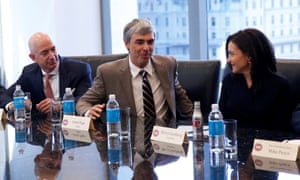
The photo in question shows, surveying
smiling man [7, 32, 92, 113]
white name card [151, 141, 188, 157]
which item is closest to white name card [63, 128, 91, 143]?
white name card [151, 141, 188, 157]

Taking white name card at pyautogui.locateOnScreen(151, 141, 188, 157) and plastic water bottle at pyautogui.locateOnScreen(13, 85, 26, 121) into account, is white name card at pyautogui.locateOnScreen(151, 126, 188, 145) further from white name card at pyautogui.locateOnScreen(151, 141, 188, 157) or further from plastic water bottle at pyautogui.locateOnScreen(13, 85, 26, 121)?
plastic water bottle at pyautogui.locateOnScreen(13, 85, 26, 121)

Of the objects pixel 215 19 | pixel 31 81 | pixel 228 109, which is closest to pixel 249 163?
pixel 228 109

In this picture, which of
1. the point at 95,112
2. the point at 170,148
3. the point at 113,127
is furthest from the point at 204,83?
the point at 170,148

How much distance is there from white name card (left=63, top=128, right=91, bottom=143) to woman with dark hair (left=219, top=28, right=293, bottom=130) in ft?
2.98

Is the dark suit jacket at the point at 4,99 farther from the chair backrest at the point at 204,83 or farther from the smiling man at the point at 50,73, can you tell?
the chair backrest at the point at 204,83

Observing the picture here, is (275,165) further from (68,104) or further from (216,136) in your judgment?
(68,104)

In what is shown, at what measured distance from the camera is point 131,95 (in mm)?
3309

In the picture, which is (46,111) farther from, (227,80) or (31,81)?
(227,80)

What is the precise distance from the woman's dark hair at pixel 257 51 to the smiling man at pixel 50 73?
122 centimetres

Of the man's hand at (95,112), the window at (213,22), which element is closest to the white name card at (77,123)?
the man's hand at (95,112)

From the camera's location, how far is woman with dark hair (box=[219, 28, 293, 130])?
120 inches

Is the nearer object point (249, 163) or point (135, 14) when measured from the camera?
point (249, 163)

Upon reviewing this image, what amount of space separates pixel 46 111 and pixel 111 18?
8.66 ft

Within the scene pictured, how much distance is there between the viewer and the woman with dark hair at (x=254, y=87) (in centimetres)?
306
